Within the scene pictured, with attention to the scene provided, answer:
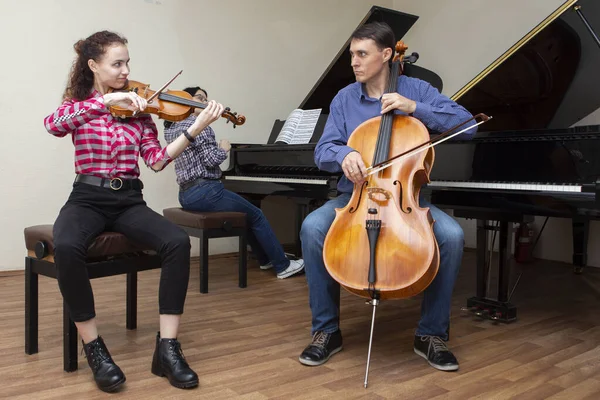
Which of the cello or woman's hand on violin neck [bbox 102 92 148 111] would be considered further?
woman's hand on violin neck [bbox 102 92 148 111]

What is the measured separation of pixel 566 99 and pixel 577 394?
1.51 m

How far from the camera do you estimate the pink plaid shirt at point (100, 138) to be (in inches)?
74.5

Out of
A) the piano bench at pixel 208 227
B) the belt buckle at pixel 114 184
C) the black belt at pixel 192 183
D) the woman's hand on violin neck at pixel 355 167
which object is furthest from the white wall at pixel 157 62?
the woman's hand on violin neck at pixel 355 167

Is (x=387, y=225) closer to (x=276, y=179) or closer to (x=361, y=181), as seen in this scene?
(x=361, y=181)

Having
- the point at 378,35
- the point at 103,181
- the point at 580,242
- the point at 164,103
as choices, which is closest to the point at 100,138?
the point at 103,181

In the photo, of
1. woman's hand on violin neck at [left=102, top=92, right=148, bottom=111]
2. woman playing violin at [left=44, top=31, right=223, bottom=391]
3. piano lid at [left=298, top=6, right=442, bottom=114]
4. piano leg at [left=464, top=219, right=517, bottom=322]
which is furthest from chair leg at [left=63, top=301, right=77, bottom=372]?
piano lid at [left=298, top=6, right=442, bottom=114]

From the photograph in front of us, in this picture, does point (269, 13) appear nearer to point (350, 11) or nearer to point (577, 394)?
point (350, 11)

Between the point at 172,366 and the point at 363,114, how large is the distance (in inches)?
43.8

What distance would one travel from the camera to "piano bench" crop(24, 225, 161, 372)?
1.89 meters

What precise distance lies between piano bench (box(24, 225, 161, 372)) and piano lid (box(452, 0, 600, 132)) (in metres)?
1.60

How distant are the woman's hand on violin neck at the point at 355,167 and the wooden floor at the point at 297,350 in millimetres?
646

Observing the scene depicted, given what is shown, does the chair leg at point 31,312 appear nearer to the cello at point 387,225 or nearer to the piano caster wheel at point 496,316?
the cello at point 387,225

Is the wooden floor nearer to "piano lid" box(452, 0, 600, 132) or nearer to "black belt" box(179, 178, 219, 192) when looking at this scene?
"black belt" box(179, 178, 219, 192)

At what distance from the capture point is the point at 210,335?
231 cm
